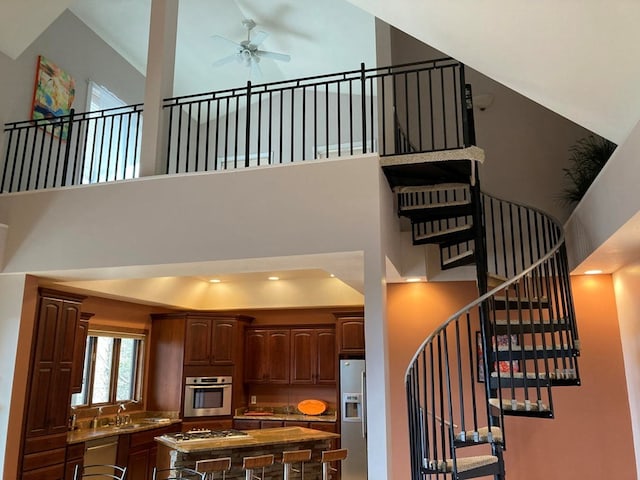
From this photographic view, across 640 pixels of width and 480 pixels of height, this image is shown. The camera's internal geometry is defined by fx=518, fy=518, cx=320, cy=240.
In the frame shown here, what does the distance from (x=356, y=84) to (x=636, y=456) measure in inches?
233

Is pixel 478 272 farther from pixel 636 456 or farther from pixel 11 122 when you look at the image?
pixel 11 122

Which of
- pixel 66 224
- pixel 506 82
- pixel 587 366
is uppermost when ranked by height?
pixel 506 82

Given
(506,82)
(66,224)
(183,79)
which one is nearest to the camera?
(506,82)

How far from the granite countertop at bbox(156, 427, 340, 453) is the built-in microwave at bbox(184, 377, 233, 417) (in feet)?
6.25

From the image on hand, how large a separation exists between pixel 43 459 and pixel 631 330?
629 centimetres

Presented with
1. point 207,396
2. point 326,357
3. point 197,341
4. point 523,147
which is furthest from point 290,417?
point 523,147

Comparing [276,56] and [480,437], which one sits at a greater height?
[276,56]

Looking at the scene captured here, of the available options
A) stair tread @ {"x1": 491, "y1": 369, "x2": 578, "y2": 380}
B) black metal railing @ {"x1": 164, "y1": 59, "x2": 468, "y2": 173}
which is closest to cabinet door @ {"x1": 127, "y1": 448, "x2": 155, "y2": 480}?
black metal railing @ {"x1": 164, "y1": 59, "x2": 468, "y2": 173}

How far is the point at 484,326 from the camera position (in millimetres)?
4336

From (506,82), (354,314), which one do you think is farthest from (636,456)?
(506,82)

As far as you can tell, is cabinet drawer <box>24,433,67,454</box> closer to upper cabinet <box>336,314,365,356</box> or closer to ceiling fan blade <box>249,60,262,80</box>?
upper cabinet <box>336,314,365,356</box>

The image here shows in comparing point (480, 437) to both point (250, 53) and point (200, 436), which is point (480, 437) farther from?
point (250, 53)

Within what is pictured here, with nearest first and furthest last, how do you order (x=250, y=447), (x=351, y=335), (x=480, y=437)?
(x=480, y=437) → (x=250, y=447) → (x=351, y=335)

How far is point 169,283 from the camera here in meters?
7.49
